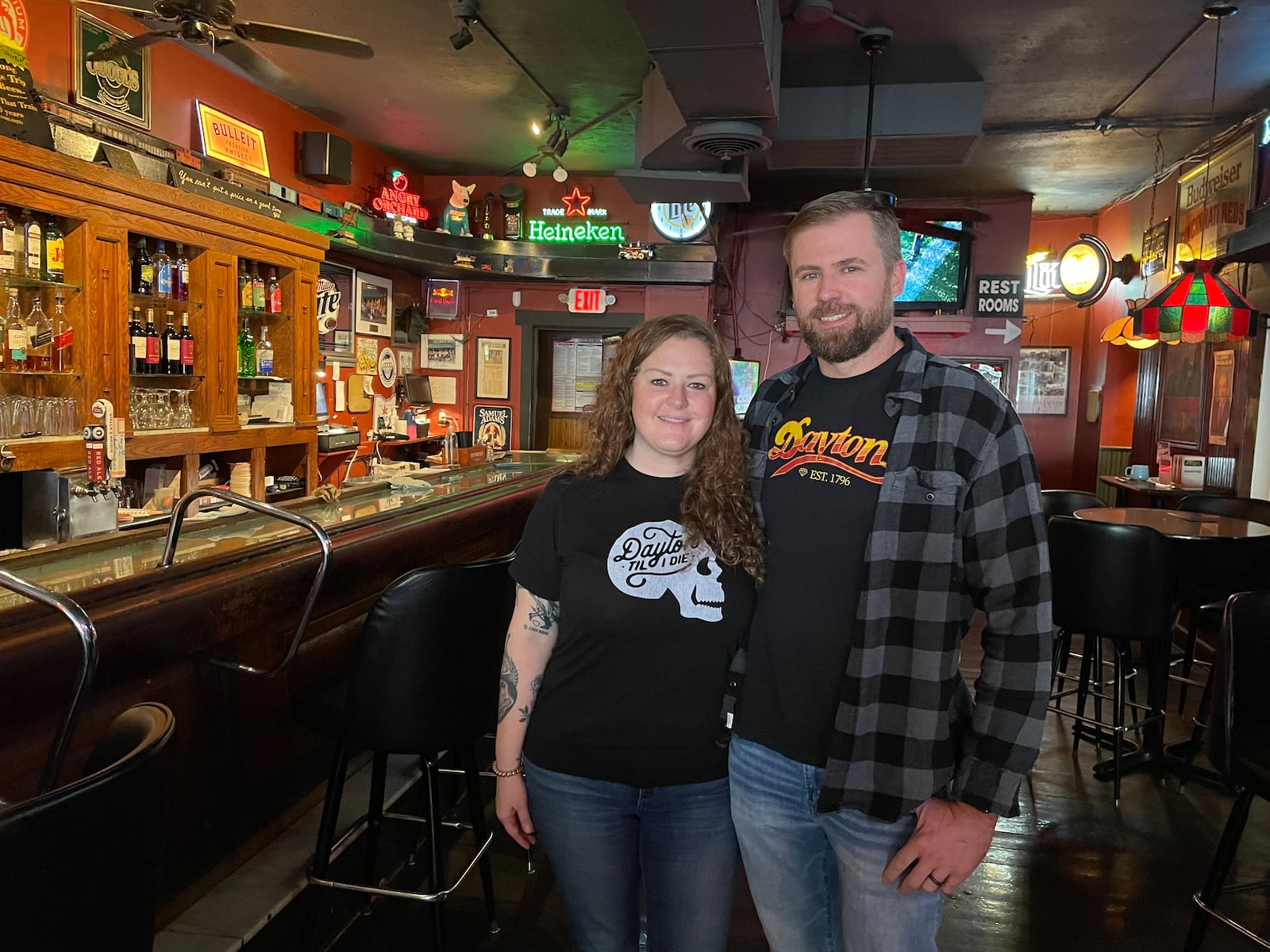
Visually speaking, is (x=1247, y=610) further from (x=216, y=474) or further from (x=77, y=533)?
(x=216, y=474)

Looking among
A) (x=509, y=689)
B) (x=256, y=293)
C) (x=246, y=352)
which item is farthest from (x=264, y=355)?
(x=509, y=689)

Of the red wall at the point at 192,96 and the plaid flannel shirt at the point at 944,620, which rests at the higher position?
the red wall at the point at 192,96

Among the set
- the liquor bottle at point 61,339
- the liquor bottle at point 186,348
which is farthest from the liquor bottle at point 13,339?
the liquor bottle at point 186,348

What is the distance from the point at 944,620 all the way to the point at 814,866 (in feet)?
1.64

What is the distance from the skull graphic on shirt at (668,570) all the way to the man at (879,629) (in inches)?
3.8

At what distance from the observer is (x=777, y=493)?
1494mm

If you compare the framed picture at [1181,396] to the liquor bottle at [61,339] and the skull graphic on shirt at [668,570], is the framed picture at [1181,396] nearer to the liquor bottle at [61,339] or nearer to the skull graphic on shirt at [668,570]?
the skull graphic on shirt at [668,570]

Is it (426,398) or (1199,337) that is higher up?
(1199,337)

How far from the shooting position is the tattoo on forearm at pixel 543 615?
154 cm

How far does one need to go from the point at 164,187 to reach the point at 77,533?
2696 mm

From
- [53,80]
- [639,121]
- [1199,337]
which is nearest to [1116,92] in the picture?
[1199,337]

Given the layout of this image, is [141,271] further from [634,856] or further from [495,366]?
[634,856]

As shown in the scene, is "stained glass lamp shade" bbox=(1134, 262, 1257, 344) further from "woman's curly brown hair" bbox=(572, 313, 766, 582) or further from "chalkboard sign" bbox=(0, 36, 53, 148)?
"chalkboard sign" bbox=(0, 36, 53, 148)

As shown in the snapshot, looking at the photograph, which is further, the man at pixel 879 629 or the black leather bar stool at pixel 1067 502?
the black leather bar stool at pixel 1067 502
